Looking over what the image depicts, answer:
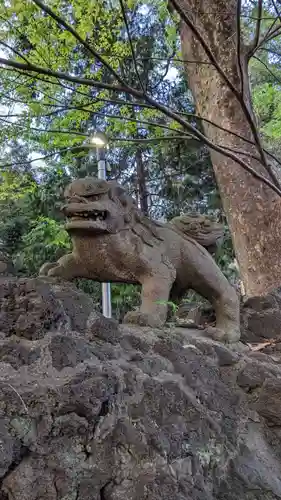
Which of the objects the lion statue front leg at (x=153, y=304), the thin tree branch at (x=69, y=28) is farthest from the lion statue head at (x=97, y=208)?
the thin tree branch at (x=69, y=28)

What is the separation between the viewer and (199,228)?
226cm

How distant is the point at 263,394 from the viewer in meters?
1.78

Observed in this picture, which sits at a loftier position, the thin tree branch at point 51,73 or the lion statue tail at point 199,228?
the thin tree branch at point 51,73

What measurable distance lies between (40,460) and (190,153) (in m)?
6.21

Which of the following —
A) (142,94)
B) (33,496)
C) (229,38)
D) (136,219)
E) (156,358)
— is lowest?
(33,496)

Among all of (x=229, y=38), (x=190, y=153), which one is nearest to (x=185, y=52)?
(x=229, y=38)

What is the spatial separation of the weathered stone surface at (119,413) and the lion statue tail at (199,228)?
617 millimetres

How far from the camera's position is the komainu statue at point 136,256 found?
1823 mm

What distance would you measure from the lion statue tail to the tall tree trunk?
1.09 metres

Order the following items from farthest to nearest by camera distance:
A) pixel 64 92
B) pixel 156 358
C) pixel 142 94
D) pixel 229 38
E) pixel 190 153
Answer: pixel 190 153
pixel 64 92
pixel 229 38
pixel 156 358
pixel 142 94

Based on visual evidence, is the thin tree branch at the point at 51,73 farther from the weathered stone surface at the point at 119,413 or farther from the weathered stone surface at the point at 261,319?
the weathered stone surface at the point at 261,319

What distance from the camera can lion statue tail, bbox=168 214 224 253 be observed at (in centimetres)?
223

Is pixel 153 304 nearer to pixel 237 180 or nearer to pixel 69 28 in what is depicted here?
pixel 69 28

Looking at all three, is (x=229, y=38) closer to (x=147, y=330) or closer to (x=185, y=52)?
(x=185, y=52)
